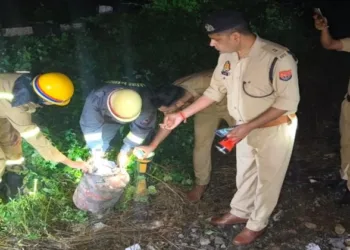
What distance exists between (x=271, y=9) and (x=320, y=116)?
85.6 inches

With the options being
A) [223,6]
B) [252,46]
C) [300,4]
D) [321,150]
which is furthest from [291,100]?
[300,4]

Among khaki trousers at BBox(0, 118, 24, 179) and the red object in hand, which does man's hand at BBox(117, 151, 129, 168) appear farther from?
the red object in hand

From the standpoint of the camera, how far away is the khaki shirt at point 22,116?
387 centimetres

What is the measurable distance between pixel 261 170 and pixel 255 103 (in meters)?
0.61

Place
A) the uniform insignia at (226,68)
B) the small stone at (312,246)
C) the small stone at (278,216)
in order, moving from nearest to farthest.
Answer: the uniform insignia at (226,68), the small stone at (312,246), the small stone at (278,216)

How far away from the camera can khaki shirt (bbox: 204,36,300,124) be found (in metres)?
3.38

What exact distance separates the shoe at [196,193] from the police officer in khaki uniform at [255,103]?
2.24 ft

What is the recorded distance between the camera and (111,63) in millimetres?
5977

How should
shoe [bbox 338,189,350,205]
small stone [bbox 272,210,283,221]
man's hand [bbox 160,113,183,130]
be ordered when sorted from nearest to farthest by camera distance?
man's hand [bbox 160,113,183,130]
small stone [bbox 272,210,283,221]
shoe [bbox 338,189,350,205]

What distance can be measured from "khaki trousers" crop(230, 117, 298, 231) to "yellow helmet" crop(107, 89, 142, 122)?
949 mm

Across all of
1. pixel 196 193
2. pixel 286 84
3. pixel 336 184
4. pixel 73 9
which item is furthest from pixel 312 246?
pixel 73 9

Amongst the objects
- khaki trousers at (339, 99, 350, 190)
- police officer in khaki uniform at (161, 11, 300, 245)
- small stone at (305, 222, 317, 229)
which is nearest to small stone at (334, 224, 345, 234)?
small stone at (305, 222, 317, 229)

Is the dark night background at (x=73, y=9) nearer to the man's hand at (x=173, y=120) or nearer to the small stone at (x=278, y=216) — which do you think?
the small stone at (x=278, y=216)

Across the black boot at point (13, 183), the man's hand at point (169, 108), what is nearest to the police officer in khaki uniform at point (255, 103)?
the man's hand at point (169, 108)
